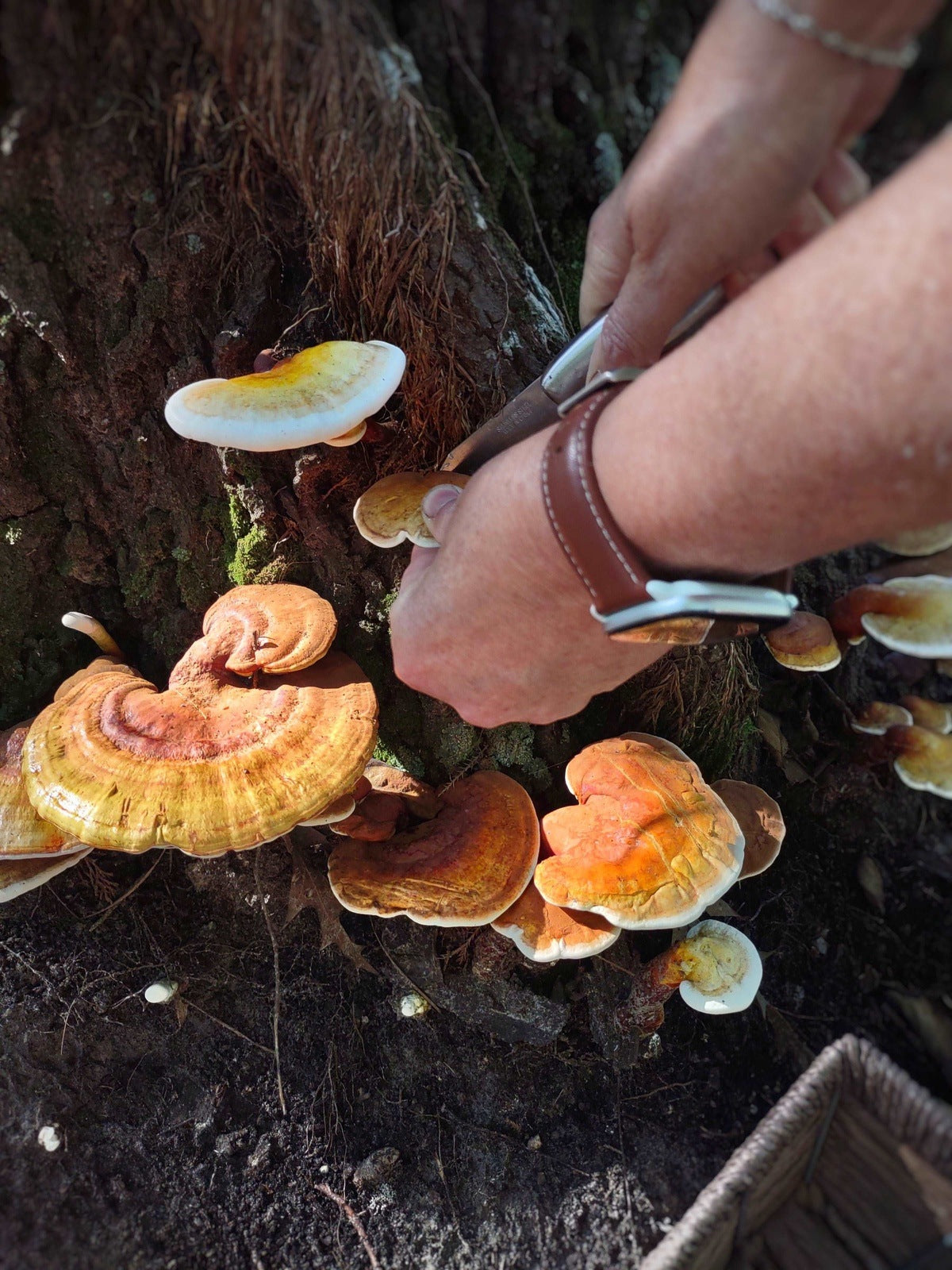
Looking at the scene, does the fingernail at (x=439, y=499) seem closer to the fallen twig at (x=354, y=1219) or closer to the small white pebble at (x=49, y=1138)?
the fallen twig at (x=354, y=1219)

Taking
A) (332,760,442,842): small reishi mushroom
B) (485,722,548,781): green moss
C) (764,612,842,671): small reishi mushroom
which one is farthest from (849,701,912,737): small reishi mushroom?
(332,760,442,842): small reishi mushroom

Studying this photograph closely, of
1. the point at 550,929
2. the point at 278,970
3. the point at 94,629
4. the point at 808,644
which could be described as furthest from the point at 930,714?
the point at 94,629

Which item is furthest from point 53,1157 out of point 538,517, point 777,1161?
point 538,517

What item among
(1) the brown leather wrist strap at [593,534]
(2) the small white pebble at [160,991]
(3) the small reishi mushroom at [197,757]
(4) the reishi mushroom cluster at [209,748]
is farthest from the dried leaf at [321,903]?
(1) the brown leather wrist strap at [593,534]

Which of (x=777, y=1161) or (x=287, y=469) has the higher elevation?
(x=287, y=469)

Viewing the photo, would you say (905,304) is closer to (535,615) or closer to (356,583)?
(535,615)
